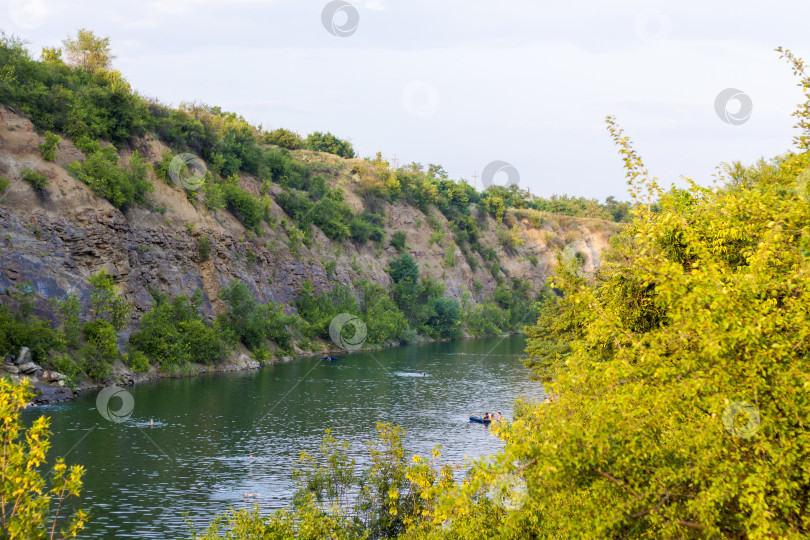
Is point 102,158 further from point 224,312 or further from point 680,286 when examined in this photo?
point 680,286

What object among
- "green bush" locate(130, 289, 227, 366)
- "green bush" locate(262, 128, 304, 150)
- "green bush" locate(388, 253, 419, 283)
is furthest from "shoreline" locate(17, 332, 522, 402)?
"green bush" locate(262, 128, 304, 150)

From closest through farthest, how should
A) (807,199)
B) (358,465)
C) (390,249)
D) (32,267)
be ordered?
(807,199)
(358,465)
(32,267)
(390,249)

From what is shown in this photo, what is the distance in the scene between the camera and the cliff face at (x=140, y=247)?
170ft

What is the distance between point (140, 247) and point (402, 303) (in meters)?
48.1

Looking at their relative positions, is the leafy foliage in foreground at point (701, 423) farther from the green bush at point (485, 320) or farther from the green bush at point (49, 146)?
the green bush at point (485, 320)

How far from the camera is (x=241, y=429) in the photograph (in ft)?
133

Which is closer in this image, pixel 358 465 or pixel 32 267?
pixel 358 465

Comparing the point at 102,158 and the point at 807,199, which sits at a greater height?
the point at 102,158

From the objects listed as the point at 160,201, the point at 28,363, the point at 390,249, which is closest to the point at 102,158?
the point at 160,201

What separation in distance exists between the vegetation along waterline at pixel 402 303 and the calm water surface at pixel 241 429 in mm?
1198

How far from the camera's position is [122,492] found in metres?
28.4

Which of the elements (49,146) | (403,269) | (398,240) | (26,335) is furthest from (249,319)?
(398,240)

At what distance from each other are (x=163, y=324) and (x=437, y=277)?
6473cm

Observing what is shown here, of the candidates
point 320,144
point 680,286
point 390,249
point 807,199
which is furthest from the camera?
point 320,144
